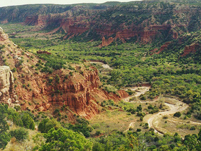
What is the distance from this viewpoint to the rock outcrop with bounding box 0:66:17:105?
34.0 metres

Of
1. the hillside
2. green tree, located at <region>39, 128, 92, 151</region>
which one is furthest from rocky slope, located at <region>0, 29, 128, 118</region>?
green tree, located at <region>39, 128, 92, 151</region>

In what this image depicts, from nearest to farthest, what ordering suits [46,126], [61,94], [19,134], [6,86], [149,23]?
1. [19,134]
2. [46,126]
3. [6,86]
4. [61,94]
5. [149,23]

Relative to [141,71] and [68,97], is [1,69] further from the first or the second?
[141,71]

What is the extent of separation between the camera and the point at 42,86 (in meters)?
43.2

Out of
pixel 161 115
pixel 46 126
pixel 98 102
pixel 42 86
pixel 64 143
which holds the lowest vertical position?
pixel 161 115

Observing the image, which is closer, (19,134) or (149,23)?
(19,134)

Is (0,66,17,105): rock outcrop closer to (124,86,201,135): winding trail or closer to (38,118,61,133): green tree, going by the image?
(38,118,61,133): green tree

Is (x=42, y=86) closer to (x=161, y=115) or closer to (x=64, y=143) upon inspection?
(x=64, y=143)

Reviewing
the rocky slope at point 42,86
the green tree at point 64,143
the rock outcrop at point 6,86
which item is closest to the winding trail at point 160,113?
the rocky slope at point 42,86

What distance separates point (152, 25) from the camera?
155m

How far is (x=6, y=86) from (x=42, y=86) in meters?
8.69

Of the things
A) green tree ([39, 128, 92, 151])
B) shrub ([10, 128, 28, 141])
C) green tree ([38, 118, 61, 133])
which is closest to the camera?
green tree ([39, 128, 92, 151])

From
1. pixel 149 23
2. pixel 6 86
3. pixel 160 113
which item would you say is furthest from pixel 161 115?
pixel 149 23

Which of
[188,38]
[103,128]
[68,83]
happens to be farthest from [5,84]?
[188,38]
